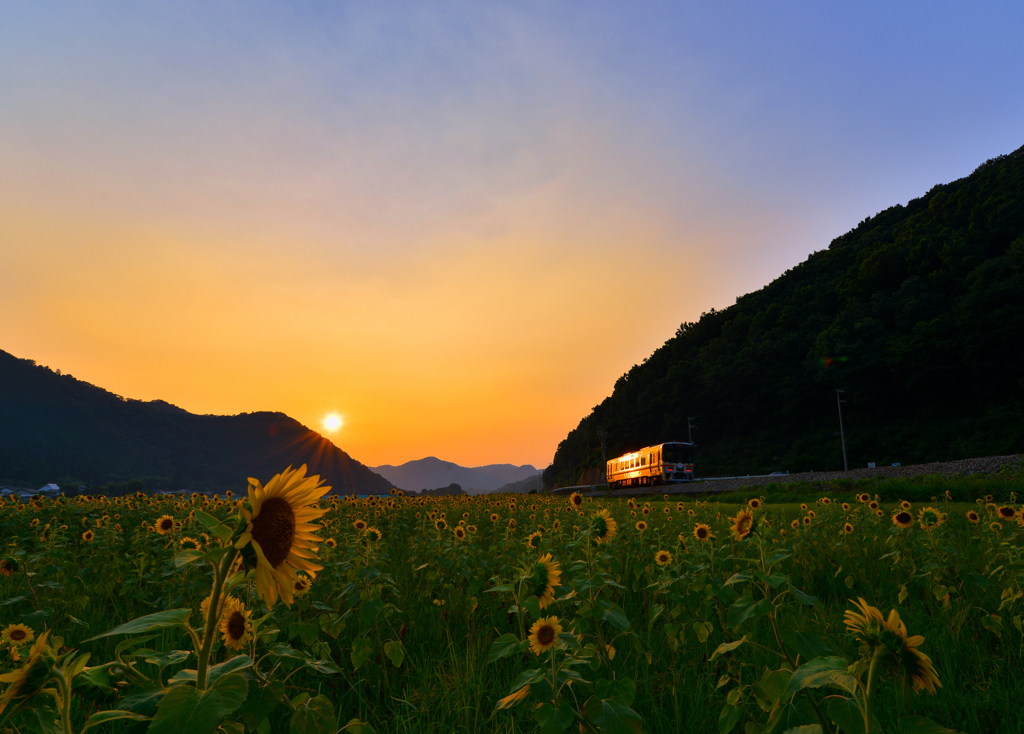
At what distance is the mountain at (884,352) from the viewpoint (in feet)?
161

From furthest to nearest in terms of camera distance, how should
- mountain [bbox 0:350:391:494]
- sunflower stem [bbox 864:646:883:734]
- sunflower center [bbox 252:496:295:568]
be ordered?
mountain [bbox 0:350:391:494], sunflower center [bbox 252:496:295:568], sunflower stem [bbox 864:646:883:734]

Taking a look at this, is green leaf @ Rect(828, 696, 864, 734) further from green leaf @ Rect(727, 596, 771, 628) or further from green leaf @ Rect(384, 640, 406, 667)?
green leaf @ Rect(384, 640, 406, 667)

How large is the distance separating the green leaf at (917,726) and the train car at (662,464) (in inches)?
1474

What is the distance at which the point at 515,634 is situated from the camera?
411cm

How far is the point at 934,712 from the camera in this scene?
2633 millimetres

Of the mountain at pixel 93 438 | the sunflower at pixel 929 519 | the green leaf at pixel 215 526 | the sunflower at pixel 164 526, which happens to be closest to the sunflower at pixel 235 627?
the green leaf at pixel 215 526

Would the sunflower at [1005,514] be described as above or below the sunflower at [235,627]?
below

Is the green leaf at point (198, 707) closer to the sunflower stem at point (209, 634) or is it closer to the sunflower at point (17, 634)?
the sunflower stem at point (209, 634)

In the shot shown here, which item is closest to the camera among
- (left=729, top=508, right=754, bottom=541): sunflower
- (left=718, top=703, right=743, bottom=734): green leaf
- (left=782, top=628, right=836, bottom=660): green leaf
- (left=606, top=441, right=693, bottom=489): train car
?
(left=782, top=628, right=836, bottom=660): green leaf

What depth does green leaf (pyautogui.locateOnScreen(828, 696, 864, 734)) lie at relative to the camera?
1461mm

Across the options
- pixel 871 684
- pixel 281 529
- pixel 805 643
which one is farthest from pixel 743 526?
pixel 281 529

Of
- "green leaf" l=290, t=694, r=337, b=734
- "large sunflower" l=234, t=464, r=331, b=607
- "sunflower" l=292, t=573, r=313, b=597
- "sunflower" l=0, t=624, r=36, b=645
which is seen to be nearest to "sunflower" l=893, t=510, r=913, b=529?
"sunflower" l=292, t=573, r=313, b=597

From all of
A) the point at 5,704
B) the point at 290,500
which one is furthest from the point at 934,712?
the point at 5,704

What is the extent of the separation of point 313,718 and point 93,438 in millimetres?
163245
